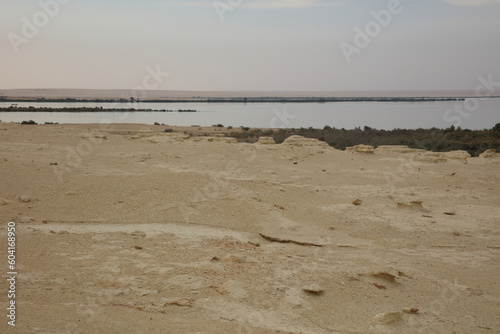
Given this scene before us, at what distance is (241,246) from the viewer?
274 inches

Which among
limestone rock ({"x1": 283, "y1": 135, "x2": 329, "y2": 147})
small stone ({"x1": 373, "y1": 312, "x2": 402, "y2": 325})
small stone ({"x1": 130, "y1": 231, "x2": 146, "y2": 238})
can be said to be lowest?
small stone ({"x1": 373, "y1": 312, "x2": 402, "y2": 325})

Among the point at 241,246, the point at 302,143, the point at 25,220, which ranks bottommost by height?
the point at 241,246

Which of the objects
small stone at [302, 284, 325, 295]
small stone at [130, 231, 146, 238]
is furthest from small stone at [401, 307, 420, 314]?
small stone at [130, 231, 146, 238]

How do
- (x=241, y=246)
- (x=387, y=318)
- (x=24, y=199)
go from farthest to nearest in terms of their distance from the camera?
(x=24, y=199) < (x=241, y=246) < (x=387, y=318)

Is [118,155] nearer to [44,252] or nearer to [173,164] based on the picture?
[173,164]

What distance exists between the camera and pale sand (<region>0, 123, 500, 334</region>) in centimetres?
470

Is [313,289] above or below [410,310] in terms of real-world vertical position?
above

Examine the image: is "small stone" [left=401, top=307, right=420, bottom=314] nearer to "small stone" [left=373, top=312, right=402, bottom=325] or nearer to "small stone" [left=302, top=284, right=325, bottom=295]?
"small stone" [left=373, top=312, right=402, bottom=325]

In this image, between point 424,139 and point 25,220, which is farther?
point 424,139

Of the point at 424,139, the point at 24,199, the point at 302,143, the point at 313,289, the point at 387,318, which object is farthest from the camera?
the point at 424,139

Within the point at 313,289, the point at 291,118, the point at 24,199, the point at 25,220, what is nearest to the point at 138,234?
the point at 25,220

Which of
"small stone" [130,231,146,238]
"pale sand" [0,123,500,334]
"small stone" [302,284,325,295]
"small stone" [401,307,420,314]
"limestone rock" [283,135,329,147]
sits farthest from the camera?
"limestone rock" [283,135,329,147]

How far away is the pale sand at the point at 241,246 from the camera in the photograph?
4.70 metres

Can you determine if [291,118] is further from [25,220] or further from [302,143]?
[25,220]
